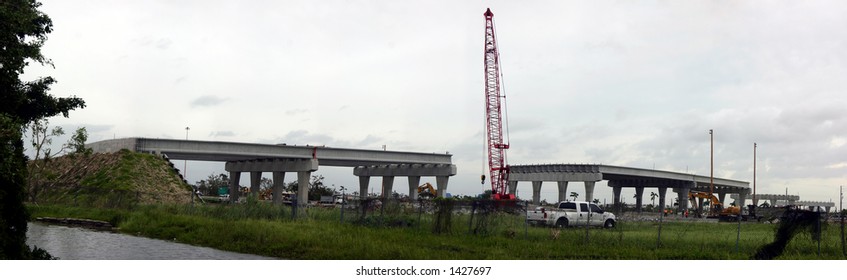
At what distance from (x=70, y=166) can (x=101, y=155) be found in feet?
10.5

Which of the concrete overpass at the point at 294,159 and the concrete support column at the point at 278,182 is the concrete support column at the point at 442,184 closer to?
the concrete overpass at the point at 294,159

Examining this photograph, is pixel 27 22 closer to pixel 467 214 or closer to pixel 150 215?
pixel 467 214

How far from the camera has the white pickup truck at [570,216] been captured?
128 ft

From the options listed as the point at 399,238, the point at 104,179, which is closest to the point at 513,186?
the point at 104,179

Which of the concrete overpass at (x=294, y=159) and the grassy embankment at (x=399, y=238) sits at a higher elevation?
the concrete overpass at (x=294, y=159)

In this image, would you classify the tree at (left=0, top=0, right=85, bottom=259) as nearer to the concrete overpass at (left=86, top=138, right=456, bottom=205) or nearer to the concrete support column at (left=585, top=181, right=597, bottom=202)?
the concrete overpass at (left=86, top=138, right=456, bottom=205)

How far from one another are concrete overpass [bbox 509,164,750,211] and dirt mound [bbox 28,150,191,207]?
4428cm

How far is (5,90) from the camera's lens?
54.9 ft

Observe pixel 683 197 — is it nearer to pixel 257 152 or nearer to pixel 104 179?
pixel 257 152

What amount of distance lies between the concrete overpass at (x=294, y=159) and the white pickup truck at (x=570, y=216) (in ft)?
114

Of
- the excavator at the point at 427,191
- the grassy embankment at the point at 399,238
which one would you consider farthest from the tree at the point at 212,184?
the grassy embankment at the point at 399,238

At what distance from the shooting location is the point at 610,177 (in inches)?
4156

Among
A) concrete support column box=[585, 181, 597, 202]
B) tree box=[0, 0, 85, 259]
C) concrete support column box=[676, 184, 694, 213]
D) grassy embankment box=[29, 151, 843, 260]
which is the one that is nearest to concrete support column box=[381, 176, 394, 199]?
concrete support column box=[585, 181, 597, 202]

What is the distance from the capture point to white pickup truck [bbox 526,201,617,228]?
38919mm
